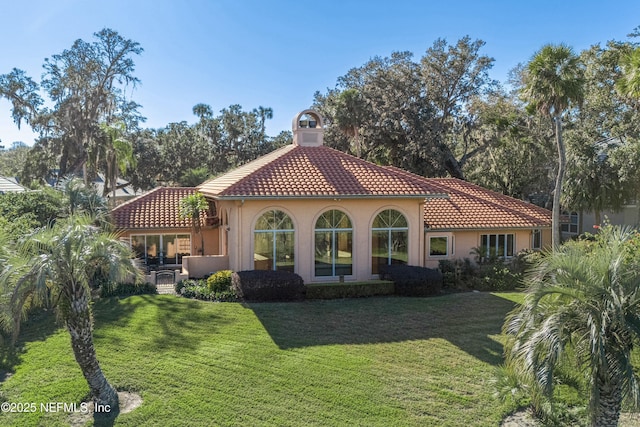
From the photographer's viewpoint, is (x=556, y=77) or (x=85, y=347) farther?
(x=556, y=77)

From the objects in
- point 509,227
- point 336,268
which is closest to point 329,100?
point 509,227

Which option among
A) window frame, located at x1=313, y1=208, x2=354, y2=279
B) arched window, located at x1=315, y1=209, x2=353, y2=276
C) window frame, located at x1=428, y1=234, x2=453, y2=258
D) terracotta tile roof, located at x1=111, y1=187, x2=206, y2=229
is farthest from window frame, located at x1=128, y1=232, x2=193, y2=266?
window frame, located at x1=428, y1=234, x2=453, y2=258

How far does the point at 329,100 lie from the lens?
4300 centimetres

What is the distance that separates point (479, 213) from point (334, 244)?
9021 mm

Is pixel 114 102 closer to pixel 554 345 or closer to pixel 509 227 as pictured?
pixel 509 227

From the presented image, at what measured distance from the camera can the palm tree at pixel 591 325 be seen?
7.43 meters

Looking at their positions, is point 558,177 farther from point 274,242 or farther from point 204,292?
point 204,292

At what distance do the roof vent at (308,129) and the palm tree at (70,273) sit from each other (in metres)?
14.8

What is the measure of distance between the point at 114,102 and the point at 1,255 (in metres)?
34.9

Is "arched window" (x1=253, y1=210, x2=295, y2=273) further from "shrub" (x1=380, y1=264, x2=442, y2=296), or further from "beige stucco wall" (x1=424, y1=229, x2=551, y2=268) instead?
"beige stucco wall" (x1=424, y1=229, x2=551, y2=268)

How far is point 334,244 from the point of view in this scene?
20281 mm

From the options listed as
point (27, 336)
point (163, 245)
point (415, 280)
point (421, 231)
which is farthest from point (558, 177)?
point (27, 336)

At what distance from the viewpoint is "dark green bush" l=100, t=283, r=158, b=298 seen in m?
18.1

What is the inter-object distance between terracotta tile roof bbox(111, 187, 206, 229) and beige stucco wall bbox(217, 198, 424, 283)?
4.32 meters
